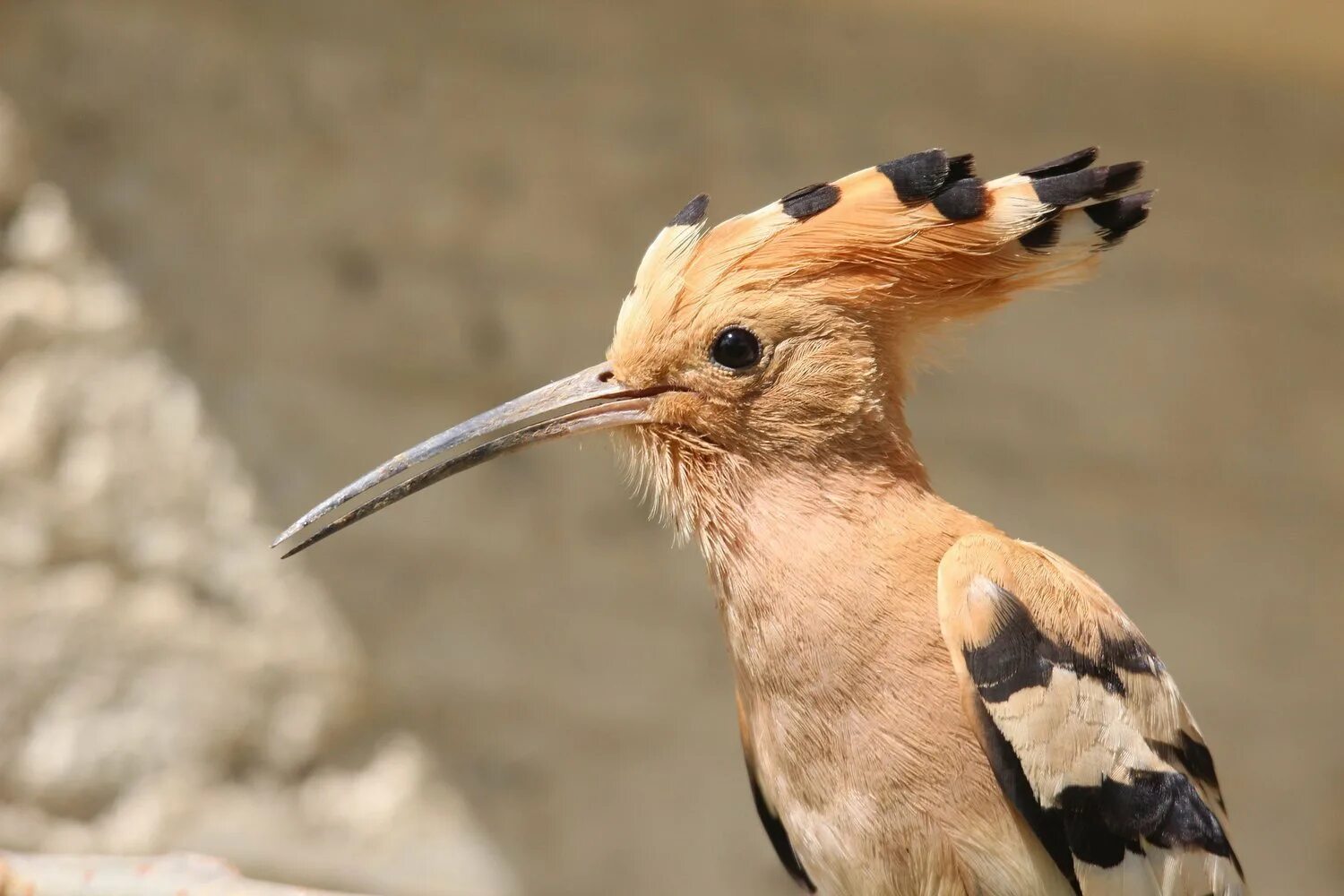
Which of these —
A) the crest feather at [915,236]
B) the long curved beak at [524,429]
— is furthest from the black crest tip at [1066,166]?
the long curved beak at [524,429]

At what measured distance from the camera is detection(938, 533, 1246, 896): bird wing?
3.95 ft

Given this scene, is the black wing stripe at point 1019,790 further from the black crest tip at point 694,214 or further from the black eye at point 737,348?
the black crest tip at point 694,214

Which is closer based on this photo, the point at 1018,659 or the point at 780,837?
the point at 1018,659

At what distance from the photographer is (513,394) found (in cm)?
269

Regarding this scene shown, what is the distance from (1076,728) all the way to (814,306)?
44 cm

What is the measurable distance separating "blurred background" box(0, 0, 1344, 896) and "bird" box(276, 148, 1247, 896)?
1272mm

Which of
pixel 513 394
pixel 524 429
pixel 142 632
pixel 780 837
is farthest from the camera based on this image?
pixel 513 394

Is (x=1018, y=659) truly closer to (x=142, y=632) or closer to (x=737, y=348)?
(x=737, y=348)

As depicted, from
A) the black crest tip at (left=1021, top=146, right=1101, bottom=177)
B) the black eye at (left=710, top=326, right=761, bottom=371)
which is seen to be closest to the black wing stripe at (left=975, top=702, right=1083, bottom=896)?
the black eye at (left=710, top=326, right=761, bottom=371)

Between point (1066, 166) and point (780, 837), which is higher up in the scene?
point (1066, 166)

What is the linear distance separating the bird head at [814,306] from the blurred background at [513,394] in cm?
129

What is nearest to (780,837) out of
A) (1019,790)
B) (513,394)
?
(1019,790)

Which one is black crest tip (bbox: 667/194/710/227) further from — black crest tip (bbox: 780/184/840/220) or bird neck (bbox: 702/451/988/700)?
bird neck (bbox: 702/451/988/700)

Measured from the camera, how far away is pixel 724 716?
9.16ft
